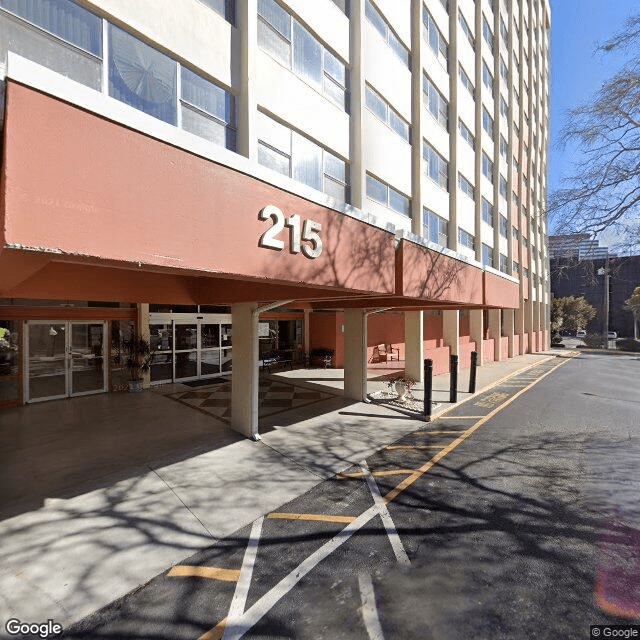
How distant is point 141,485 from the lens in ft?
18.9

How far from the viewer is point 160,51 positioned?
6.73 meters

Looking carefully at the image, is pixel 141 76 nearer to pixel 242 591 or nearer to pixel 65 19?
pixel 65 19

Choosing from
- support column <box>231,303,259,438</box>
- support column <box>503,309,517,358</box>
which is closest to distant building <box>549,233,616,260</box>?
support column <box>231,303,259,438</box>

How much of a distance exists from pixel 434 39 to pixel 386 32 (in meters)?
4.92

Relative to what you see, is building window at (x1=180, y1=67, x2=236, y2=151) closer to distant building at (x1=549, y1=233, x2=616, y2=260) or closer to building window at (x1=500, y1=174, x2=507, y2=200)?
distant building at (x1=549, y1=233, x2=616, y2=260)

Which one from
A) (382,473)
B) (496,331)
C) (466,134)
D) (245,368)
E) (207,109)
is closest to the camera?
(382,473)

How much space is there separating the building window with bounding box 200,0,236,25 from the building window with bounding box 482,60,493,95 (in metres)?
19.4

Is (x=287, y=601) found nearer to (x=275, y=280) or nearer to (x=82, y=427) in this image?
(x=275, y=280)

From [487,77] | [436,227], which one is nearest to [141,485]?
[436,227]

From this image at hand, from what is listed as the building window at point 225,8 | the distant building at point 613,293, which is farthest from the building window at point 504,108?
the distant building at point 613,293

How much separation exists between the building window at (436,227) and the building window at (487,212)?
6.28 metres

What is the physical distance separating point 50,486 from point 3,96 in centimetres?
546

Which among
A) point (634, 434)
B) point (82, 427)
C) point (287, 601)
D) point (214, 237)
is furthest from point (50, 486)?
point (634, 434)
